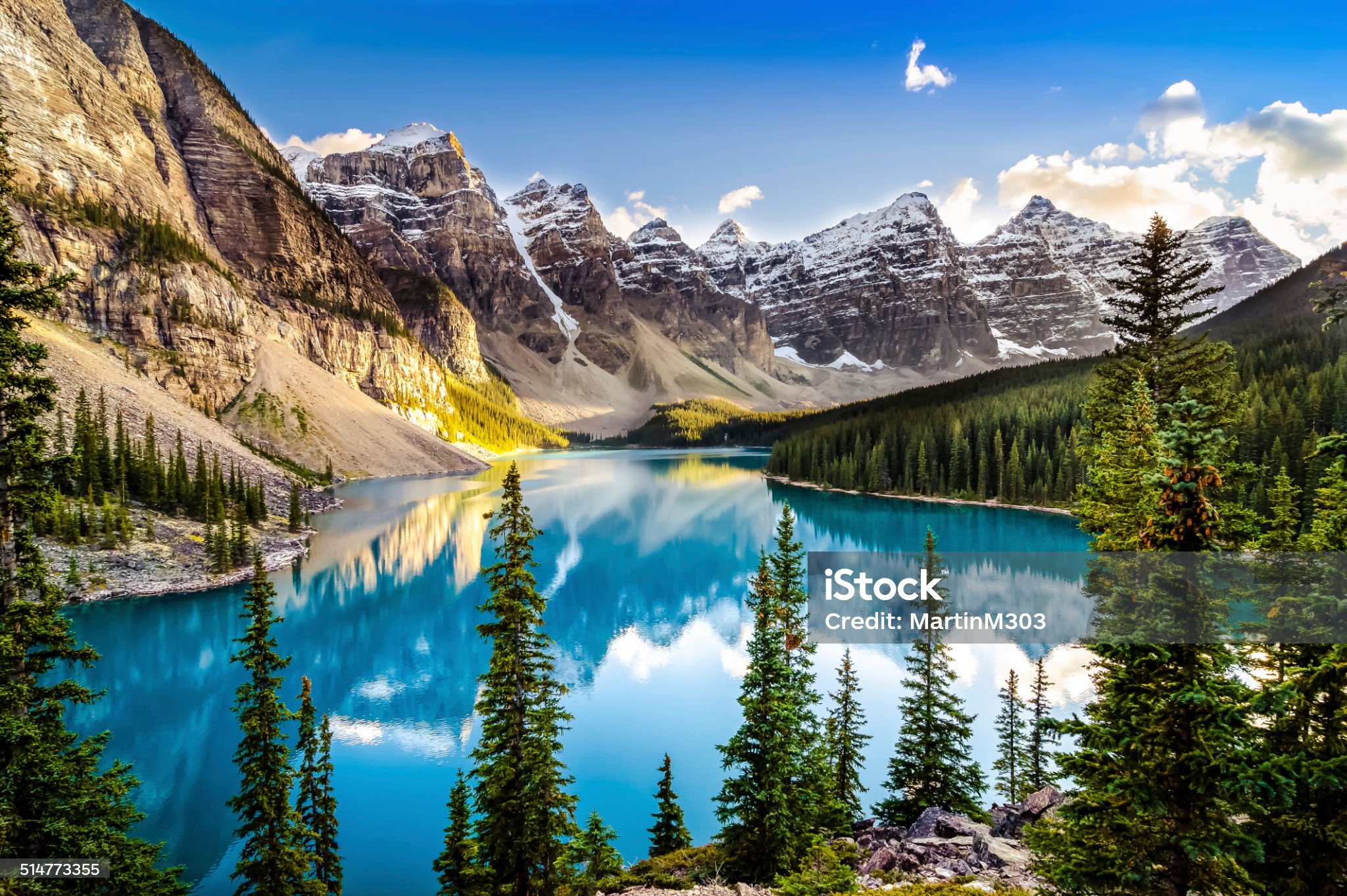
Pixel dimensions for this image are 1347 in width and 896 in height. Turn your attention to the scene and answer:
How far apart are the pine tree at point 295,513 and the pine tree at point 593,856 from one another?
54.1 metres

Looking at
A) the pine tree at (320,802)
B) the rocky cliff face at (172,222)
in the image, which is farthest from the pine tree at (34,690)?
the rocky cliff face at (172,222)

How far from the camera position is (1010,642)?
3094 centimetres

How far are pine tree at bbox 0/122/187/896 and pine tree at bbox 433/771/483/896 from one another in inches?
195

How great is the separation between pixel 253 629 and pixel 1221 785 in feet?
47.7

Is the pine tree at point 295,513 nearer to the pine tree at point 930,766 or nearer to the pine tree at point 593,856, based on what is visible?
the pine tree at point 593,856

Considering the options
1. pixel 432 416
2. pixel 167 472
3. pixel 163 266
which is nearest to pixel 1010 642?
pixel 167 472

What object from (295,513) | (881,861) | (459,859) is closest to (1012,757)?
(881,861)

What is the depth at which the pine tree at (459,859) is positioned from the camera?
1284 centimetres

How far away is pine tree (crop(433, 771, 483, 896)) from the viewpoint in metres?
12.8

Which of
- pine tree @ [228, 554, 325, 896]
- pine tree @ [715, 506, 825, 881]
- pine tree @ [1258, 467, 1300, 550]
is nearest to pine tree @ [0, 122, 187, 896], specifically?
pine tree @ [228, 554, 325, 896]

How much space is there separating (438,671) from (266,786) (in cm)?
1943

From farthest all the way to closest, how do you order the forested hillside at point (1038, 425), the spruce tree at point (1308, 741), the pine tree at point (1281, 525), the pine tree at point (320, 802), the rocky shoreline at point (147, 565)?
1. the forested hillside at point (1038, 425)
2. the rocky shoreline at point (147, 565)
3. the pine tree at point (320, 802)
4. the pine tree at point (1281, 525)
5. the spruce tree at point (1308, 741)

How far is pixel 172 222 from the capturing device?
102250 millimetres

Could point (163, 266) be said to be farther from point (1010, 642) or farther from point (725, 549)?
point (1010, 642)
